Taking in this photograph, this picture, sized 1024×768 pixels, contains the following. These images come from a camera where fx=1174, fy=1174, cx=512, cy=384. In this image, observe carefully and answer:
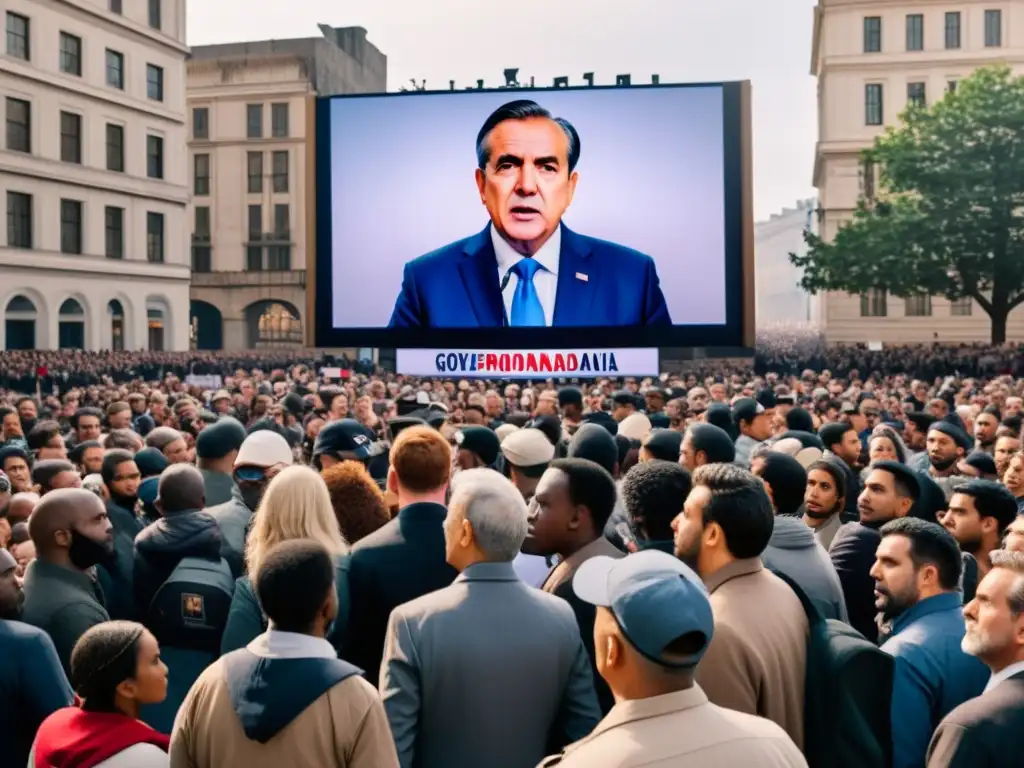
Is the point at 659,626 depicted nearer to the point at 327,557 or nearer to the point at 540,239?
the point at 327,557

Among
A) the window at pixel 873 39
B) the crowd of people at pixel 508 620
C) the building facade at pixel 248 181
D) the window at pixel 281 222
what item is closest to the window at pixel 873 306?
the window at pixel 873 39

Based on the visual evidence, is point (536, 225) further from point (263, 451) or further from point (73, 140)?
point (73, 140)

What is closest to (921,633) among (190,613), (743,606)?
(743,606)

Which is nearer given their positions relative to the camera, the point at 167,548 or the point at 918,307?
the point at 167,548

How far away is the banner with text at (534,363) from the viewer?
1425cm

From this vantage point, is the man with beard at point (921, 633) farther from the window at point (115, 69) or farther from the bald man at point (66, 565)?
the window at point (115, 69)

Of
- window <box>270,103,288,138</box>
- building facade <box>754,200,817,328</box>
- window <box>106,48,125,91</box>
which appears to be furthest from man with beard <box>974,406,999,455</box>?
building facade <box>754,200,817,328</box>

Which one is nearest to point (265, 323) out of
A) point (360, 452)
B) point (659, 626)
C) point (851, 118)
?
point (851, 118)

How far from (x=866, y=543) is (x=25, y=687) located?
12.2ft

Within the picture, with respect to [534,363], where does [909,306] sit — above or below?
above

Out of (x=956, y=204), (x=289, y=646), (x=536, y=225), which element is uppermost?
(x=956, y=204)

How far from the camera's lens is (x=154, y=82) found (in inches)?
2020

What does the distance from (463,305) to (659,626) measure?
484 inches

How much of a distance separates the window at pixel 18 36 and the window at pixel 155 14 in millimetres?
7837
